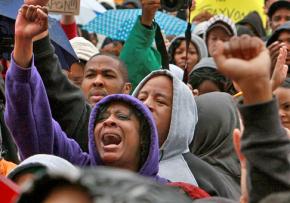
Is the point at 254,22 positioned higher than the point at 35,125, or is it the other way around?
the point at 35,125

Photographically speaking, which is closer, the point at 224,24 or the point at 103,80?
the point at 103,80

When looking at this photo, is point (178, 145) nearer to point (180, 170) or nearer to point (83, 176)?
point (180, 170)

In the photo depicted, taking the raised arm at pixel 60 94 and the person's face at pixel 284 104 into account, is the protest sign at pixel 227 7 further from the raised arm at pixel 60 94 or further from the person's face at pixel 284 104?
the raised arm at pixel 60 94

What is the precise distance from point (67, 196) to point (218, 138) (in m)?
3.53

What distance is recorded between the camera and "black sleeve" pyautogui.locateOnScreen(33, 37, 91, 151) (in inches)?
175

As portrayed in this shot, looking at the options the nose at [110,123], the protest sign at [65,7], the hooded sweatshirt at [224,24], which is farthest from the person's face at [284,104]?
the hooded sweatshirt at [224,24]

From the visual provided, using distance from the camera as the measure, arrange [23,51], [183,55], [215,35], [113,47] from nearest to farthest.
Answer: [23,51] → [183,55] → [215,35] → [113,47]

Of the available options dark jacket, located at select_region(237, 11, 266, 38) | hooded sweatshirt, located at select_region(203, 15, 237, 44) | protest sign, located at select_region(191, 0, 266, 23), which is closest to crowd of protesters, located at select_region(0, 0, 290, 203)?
hooded sweatshirt, located at select_region(203, 15, 237, 44)

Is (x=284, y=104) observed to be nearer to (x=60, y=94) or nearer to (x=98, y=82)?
(x=98, y=82)

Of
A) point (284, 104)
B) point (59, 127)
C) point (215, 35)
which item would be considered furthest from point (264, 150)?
point (215, 35)

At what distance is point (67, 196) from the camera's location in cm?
161

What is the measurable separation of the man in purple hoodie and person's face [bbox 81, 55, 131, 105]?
4.28 feet

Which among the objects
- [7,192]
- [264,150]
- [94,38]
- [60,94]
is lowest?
[94,38]

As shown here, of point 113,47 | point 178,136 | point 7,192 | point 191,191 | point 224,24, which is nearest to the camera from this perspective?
point 7,192
